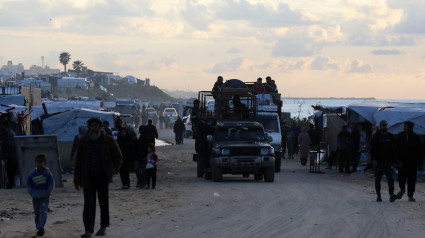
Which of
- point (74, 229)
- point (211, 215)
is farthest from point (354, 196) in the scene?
point (74, 229)

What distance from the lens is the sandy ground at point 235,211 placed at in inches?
472

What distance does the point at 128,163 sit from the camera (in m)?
19.7

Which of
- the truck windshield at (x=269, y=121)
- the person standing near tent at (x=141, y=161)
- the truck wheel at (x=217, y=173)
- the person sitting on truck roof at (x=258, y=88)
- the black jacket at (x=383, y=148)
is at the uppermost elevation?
the person sitting on truck roof at (x=258, y=88)

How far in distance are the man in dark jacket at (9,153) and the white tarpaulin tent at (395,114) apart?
12302mm

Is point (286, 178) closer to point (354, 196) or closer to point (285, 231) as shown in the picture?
point (354, 196)

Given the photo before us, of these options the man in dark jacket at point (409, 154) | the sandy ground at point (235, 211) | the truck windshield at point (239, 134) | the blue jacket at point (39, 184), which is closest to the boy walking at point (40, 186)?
the blue jacket at point (39, 184)

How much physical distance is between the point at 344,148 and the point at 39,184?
56.2 ft

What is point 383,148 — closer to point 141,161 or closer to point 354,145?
point 141,161

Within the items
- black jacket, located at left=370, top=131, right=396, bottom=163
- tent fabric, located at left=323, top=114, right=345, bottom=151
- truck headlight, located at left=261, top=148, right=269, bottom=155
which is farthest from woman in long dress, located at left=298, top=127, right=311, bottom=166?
black jacket, located at left=370, top=131, right=396, bottom=163

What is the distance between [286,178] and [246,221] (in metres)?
11.2

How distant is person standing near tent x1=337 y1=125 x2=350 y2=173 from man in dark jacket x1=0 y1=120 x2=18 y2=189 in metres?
11.8

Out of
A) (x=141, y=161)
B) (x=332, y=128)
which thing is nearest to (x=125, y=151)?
(x=141, y=161)

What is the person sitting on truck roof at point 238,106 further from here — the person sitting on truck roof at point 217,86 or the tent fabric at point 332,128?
the tent fabric at point 332,128

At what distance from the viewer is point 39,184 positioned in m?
11.2
